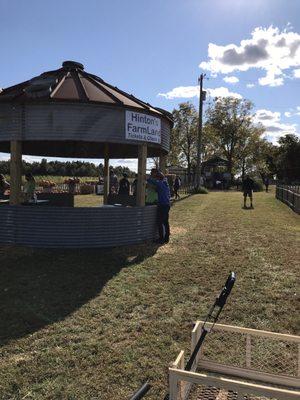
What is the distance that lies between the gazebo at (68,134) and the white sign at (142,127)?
0.08 feet

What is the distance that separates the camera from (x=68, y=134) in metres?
9.84

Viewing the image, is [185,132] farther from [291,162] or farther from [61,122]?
[61,122]

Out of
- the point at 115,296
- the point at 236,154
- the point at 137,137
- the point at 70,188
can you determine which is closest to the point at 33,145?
the point at 137,137

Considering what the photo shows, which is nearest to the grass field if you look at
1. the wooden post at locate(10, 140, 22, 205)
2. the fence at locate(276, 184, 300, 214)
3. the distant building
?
the wooden post at locate(10, 140, 22, 205)

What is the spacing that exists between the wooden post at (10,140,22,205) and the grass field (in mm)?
1454

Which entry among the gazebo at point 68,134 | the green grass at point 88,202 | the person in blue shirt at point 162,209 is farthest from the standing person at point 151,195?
the green grass at point 88,202

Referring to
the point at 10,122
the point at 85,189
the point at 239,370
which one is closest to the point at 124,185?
the point at 10,122

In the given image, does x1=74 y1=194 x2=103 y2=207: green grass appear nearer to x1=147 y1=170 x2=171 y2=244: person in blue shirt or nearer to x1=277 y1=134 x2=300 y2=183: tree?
x1=147 y1=170 x2=171 y2=244: person in blue shirt

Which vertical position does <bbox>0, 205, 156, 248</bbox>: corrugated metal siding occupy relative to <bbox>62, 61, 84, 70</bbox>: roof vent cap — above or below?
below

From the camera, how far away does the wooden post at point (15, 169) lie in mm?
10172

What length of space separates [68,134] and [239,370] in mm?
7141

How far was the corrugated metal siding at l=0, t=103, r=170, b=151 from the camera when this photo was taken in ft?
32.2

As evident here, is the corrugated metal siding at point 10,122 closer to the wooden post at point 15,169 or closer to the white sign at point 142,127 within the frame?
the wooden post at point 15,169

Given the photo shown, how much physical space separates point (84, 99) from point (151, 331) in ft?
19.9
